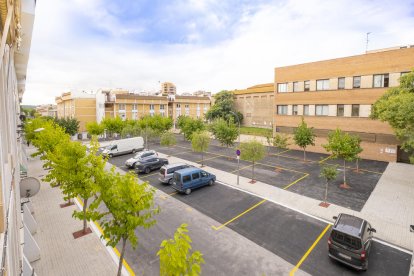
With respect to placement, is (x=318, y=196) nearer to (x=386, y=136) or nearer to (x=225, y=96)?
(x=386, y=136)

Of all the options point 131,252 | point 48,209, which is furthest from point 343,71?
point 48,209

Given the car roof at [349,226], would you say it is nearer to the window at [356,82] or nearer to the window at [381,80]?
the window at [381,80]

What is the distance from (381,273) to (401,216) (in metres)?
6.48

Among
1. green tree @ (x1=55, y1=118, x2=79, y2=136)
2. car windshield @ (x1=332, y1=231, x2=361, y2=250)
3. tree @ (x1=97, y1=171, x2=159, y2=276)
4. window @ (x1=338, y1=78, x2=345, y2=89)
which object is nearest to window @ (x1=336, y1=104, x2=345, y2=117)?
window @ (x1=338, y1=78, x2=345, y2=89)

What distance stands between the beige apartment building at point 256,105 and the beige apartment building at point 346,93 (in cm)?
2751

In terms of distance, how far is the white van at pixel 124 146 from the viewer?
31.5m

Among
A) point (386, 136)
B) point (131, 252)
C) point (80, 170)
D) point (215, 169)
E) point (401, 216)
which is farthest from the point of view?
point (386, 136)

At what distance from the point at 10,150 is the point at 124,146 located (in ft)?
86.9

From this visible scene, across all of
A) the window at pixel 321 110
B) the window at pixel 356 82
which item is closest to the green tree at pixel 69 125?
the window at pixel 321 110

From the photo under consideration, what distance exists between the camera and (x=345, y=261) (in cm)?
954

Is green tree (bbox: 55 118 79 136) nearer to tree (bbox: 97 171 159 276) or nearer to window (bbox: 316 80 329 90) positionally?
tree (bbox: 97 171 159 276)

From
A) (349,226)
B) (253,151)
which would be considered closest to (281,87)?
(253,151)

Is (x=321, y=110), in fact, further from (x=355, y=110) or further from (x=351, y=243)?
(x=351, y=243)

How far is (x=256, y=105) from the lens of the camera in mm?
67562
